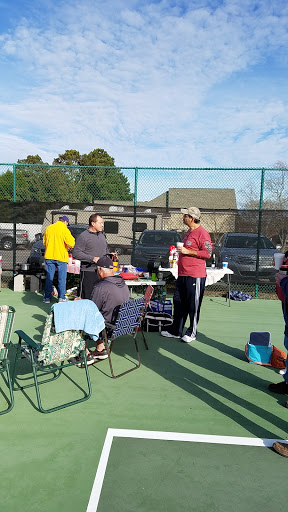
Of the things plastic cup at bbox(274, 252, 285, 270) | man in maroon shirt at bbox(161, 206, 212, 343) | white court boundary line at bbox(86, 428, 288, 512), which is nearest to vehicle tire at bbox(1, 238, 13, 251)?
man in maroon shirt at bbox(161, 206, 212, 343)

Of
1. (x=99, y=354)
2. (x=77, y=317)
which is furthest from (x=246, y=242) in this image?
(x=77, y=317)

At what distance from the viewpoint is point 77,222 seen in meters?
9.92

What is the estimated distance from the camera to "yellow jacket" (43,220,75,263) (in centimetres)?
733

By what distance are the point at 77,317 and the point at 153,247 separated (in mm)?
5911

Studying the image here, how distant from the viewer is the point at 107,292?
4.31 m

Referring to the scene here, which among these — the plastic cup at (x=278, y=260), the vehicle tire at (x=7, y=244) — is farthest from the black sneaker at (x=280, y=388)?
the vehicle tire at (x=7, y=244)

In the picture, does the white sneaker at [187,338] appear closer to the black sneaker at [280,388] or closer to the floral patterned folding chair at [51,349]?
the black sneaker at [280,388]

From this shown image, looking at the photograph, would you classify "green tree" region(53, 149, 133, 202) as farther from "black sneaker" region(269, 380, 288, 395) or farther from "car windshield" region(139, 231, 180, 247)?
"black sneaker" region(269, 380, 288, 395)

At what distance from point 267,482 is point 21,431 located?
187 cm

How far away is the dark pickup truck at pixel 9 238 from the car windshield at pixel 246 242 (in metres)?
5.00

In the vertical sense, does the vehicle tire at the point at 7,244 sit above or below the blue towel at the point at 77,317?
above

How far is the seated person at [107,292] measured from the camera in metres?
4.30

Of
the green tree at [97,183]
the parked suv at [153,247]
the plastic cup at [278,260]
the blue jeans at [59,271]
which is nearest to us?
the plastic cup at [278,260]

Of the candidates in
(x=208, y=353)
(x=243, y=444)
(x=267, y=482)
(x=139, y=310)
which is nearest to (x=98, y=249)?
(x=139, y=310)
